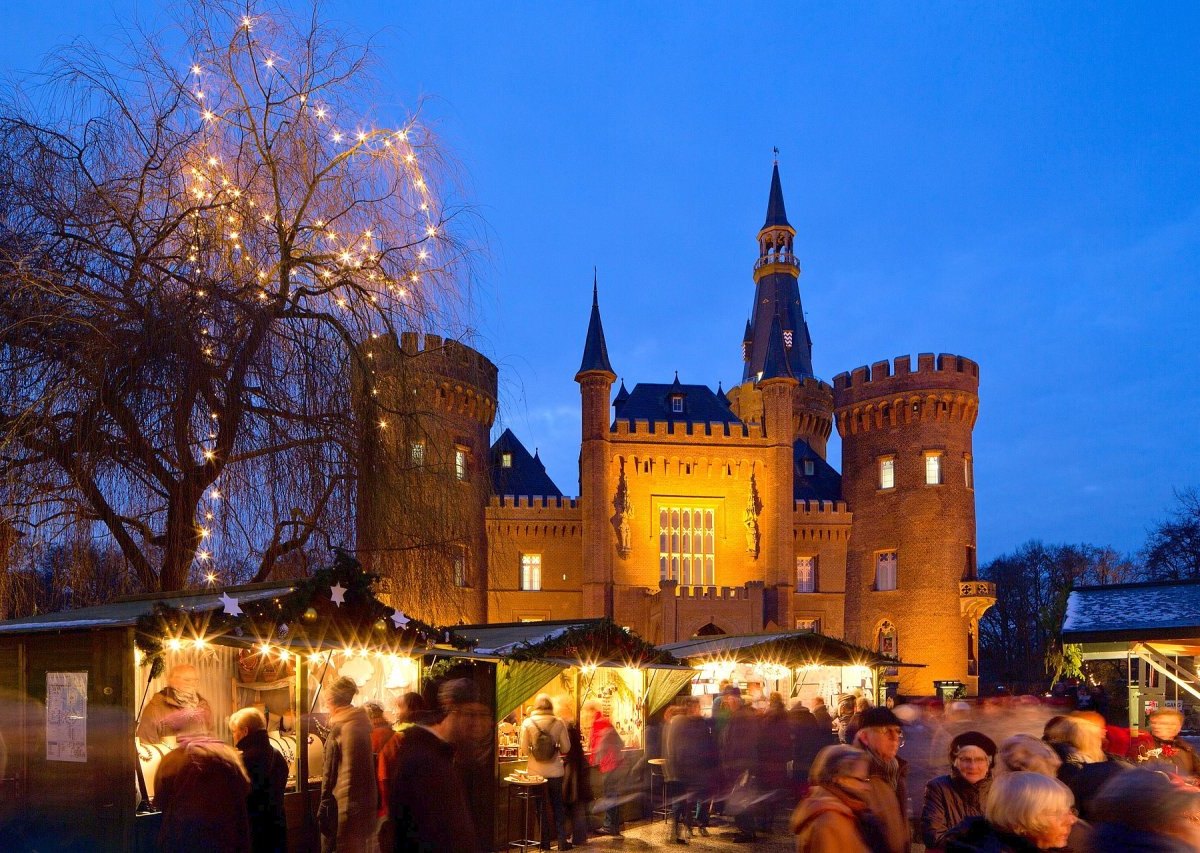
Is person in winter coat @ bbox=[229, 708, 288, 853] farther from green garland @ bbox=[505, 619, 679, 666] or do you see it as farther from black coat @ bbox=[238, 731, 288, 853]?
green garland @ bbox=[505, 619, 679, 666]

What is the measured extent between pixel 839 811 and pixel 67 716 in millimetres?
6134

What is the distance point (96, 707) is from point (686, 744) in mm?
5672

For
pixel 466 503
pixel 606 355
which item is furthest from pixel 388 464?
pixel 606 355

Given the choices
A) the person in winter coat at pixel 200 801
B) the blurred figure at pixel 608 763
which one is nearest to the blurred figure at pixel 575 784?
the blurred figure at pixel 608 763

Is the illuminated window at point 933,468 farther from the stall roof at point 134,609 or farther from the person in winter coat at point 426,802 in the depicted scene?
the person in winter coat at point 426,802

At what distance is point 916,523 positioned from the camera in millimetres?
38562

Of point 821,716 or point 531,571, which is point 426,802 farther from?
point 531,571

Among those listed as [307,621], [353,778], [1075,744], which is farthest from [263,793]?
[1075,744]

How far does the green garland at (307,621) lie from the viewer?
7.86m

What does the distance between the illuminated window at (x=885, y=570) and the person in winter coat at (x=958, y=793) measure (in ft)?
112

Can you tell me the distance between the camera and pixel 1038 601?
2427 inches

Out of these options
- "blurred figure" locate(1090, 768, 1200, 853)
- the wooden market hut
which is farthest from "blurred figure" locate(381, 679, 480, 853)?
the wooden market hut

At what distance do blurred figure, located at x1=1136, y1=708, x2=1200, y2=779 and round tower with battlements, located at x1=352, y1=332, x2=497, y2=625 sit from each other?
5.65 m

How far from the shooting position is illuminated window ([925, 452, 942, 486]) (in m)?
38.9
